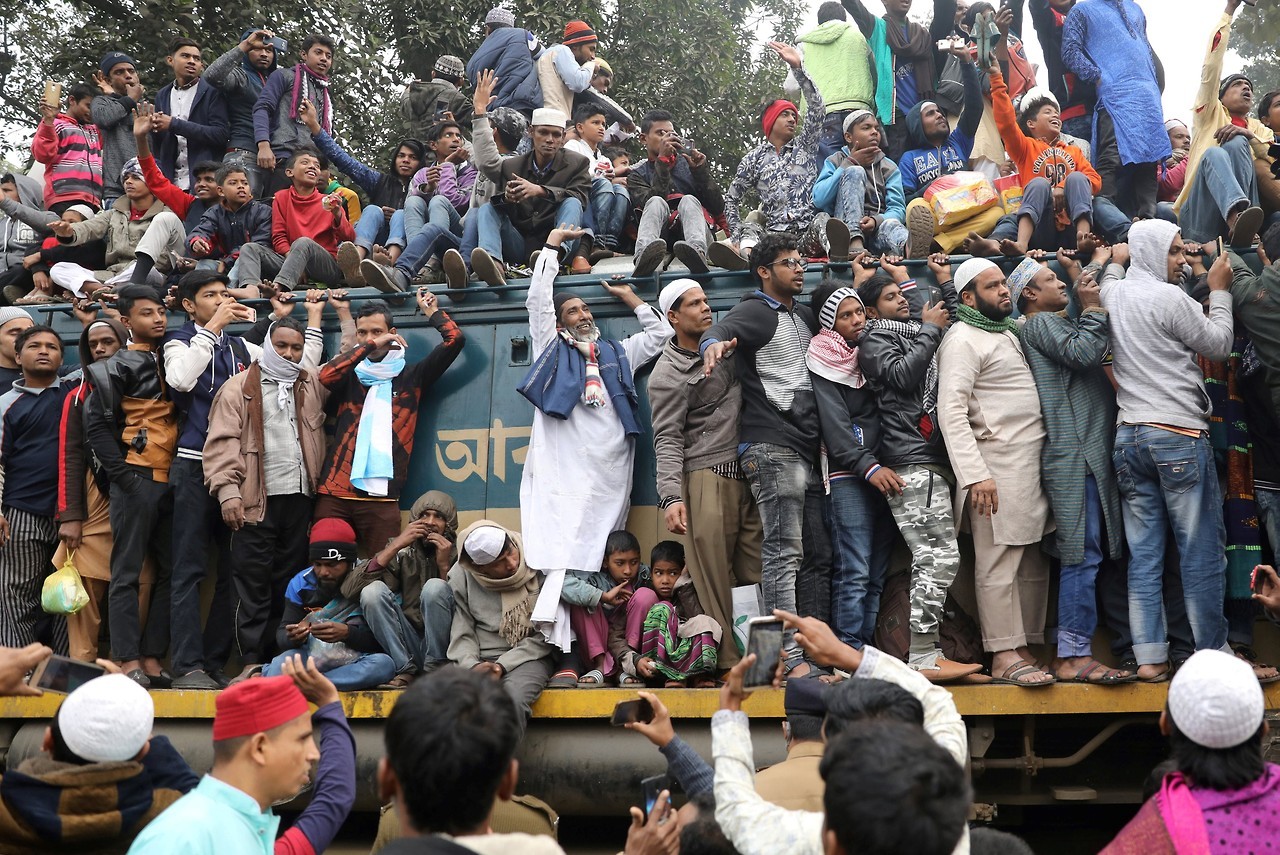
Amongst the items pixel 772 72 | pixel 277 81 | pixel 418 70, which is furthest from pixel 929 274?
pixel 772 72

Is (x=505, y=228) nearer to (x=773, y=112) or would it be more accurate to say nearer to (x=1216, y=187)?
(x=773, y=112)

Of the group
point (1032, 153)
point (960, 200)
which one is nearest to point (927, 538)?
point (960, 200)

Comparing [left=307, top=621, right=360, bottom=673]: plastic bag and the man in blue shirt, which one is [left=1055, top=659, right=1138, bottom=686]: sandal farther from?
the man in blue shirt

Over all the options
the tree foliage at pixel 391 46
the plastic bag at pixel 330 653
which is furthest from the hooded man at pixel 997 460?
the tree foliage at pixel 391 46

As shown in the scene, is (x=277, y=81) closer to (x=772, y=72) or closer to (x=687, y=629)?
(x=687, y=629)

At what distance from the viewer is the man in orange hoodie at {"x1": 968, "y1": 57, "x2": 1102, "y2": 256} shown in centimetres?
685

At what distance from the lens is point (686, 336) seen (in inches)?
255

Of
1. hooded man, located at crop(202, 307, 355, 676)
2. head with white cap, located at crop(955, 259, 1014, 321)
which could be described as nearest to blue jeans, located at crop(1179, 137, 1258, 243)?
head with white cap, located at crop(955, 259, 1014, 321)

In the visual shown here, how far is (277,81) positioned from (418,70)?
509cm

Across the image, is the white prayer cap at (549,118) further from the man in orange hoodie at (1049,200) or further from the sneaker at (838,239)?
the man in orange hoodie at (1049,200)

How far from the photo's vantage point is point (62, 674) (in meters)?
3.50

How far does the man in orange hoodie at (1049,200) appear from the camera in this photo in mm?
6848

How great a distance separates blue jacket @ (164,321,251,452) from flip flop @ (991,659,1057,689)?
4290 mm

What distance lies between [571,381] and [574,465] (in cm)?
43
